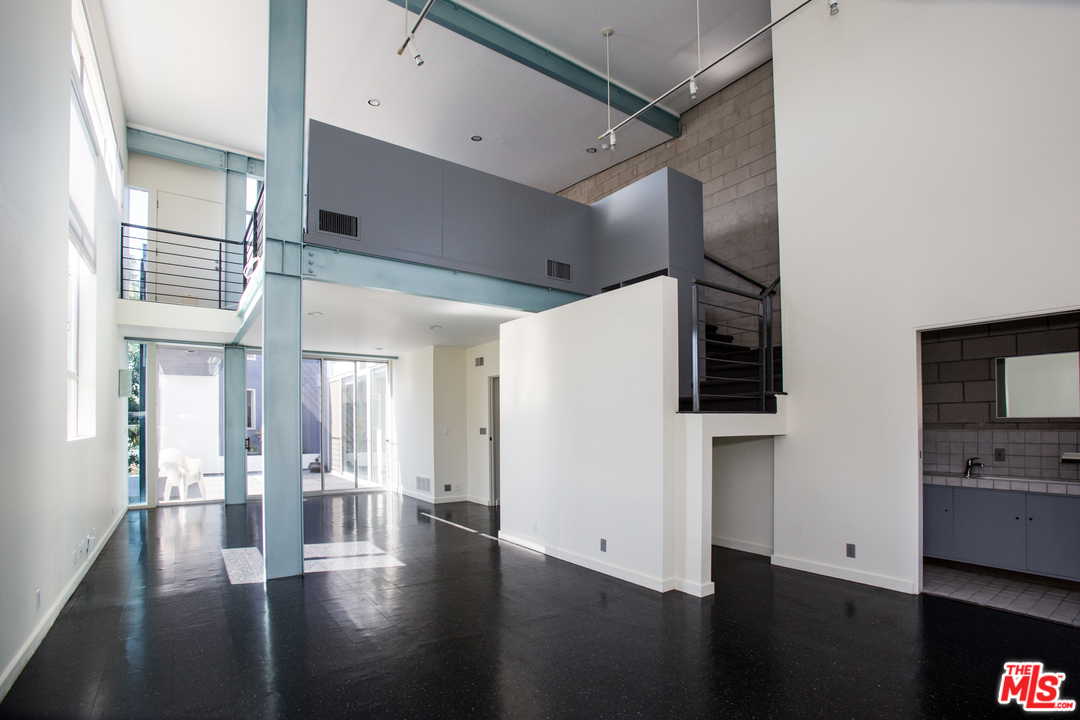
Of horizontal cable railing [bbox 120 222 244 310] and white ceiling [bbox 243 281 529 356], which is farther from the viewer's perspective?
horizontal cable railing [bbox 120 222 244 310]

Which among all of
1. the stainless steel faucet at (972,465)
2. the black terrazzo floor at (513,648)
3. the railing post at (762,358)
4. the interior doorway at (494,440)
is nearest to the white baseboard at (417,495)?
the interior doorway at (494,440)

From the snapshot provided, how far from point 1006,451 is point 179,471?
10.9 metres

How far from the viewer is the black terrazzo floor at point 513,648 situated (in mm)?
2824

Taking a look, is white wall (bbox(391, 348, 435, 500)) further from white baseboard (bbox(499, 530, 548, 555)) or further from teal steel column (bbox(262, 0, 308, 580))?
teal steel column (bbox(262, 0, 308, 580))

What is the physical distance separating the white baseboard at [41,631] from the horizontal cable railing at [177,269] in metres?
4.40

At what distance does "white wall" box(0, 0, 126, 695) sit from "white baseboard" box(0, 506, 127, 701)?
0.04 ft

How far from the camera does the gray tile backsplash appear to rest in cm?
473

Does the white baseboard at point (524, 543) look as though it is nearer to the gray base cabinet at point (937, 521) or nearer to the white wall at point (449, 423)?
the white wall at point (449, 423)

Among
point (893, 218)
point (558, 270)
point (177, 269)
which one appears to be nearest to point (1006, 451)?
point (893, 218)

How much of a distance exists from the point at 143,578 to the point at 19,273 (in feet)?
10.6

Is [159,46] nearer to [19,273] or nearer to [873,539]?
[19,273]

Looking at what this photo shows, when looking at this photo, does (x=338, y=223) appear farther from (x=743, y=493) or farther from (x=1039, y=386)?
(x=1039, y=386)

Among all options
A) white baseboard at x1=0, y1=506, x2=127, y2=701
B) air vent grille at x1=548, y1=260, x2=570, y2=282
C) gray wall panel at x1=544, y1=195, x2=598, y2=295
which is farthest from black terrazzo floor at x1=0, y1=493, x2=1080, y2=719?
gray wall panel at x1=544, y1=195, x2=598, y2=295

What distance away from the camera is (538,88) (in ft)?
23.7
